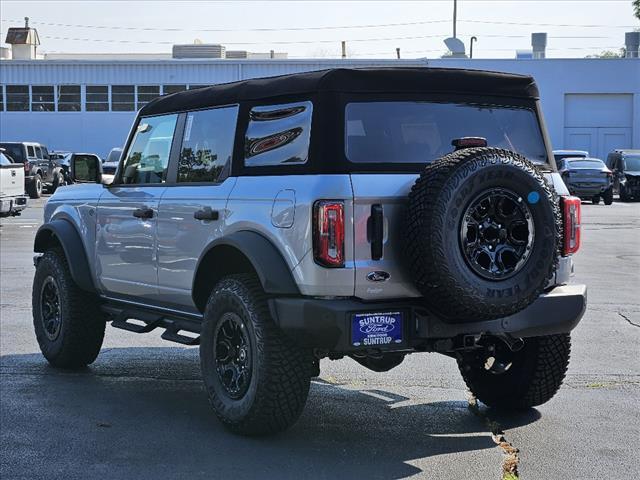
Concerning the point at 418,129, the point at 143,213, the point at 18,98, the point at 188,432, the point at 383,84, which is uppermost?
the point at 18,98

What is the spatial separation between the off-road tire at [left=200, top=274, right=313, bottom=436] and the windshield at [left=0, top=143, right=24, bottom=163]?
3153 centimetres

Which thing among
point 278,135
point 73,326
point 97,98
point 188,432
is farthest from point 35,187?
point 278,135

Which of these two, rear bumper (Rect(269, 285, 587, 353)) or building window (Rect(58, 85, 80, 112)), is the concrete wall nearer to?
building window (Rect(58, 85, 80, 112))

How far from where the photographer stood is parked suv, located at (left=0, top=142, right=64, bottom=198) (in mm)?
36031

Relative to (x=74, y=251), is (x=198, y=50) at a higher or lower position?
higher

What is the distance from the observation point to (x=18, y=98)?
5625cm

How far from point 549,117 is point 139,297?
160 feet

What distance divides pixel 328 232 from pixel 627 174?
34.6 meters

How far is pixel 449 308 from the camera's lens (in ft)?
17.8

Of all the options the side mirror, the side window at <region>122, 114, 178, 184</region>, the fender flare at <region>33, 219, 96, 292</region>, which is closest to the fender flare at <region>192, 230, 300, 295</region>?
the side window at <region>122, 114, 178, 184</region>

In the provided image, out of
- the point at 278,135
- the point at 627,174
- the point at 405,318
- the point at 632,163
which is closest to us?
the point at 405,318

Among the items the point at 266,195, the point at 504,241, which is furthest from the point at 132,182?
the point at 504,241

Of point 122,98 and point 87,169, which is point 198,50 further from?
point 87,169

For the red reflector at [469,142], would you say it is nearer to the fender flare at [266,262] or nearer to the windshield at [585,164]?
the fender flare at [266,262]
